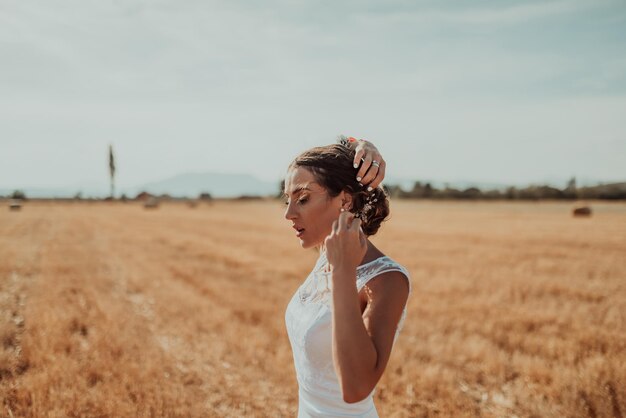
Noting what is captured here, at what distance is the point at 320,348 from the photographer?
2.07 m

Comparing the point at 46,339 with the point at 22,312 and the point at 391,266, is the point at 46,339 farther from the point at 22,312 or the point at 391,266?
the point at 391,266

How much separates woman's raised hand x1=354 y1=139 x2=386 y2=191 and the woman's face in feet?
0.73

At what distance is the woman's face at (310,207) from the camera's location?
2.31 meters

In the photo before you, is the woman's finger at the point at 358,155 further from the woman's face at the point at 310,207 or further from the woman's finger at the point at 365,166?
the woman's face at the point at 310,207

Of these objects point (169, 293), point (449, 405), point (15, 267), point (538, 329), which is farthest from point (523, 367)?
point (15, 267)

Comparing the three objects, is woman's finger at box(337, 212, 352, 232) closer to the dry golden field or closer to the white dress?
the white dress

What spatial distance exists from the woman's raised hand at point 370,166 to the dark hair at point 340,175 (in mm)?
138

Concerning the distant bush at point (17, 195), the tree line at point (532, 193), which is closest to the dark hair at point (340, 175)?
the tree line at point (532, 193)

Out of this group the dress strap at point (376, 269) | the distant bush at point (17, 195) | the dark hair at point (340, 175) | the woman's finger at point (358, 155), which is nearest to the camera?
the dress strap at point (376, 269)

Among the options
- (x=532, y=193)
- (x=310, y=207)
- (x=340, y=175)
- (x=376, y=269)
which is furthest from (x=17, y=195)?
(x=376, y=269)

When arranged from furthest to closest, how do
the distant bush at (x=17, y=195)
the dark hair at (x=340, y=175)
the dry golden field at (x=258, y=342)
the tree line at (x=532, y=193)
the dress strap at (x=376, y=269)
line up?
the distant bush at (x=17, y=195), the tree line at (x=532, y=193), the dry golden field at (x=258, y=342), the dark hair at (x=340, y=175), the dress strap at (x=376, y=269)

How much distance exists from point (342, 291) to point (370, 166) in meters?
A: 0.75

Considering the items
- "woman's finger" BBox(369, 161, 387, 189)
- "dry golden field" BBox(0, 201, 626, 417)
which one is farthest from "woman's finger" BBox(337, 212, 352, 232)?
"dry golden field" BBox(0, 201, 626, 417)

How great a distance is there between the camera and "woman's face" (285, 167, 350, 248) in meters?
2.31
